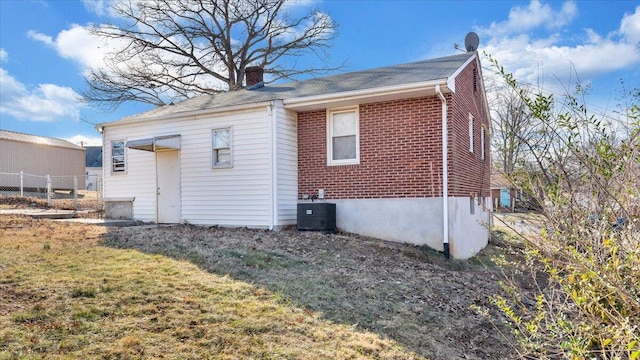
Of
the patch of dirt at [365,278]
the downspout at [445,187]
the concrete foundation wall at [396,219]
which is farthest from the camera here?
the concrete foundation wall at [396,219]

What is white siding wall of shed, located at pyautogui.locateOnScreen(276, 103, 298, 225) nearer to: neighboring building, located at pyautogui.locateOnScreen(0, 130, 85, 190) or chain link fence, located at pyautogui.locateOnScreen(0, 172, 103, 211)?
chain link fence, located at pyautogui.locateOnScreen(0, 172, 103, 211)

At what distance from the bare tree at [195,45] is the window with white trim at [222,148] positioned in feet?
42.8

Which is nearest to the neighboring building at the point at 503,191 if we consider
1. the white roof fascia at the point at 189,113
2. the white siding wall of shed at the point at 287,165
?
the white siding wall of shed at the point at 287,165

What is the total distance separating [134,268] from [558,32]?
920 centimetres

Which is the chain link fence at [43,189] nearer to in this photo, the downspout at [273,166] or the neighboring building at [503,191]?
the downspout at [273,166]

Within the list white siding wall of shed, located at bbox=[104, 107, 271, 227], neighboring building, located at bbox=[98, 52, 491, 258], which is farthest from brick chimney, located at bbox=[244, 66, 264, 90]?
white siding wall of shed, located at bbox=[104, 107, 271, 227]

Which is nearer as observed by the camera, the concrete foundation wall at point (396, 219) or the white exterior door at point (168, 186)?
the concrete foundation wall at point (396, 219)

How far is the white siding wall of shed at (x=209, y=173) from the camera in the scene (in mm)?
10602

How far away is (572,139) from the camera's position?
3.33 m

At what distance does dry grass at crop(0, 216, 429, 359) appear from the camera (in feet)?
12.5

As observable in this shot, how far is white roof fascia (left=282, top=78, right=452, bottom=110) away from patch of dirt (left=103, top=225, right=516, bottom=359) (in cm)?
311

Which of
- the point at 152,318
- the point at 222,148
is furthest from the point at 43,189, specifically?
the point at 152,318

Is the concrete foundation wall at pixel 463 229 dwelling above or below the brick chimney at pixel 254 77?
below

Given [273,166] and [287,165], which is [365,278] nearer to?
[273,166]
